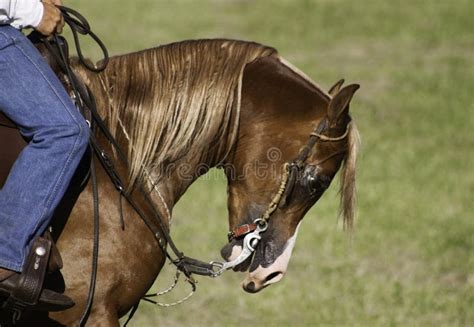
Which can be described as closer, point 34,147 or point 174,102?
point 34,147

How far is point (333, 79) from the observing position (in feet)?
46.3

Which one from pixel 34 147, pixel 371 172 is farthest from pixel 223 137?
pixel 371 172

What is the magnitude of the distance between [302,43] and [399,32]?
178 centimetres

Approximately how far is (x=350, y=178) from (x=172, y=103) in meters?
0.87

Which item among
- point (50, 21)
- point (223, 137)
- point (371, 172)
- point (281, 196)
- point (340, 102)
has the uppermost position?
point (50, 21)

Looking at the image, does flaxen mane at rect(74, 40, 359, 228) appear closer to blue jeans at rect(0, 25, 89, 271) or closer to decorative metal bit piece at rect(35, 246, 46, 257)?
blue jeans at rect(0, 25, 89, 271)

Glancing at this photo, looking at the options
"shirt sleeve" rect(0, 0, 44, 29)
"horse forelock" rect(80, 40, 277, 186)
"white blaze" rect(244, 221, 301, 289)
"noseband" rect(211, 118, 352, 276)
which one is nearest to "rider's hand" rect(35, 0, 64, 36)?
"shirt sleeve" rect(0, 0, 44, 29)

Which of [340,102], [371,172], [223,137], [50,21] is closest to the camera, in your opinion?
[50,21]

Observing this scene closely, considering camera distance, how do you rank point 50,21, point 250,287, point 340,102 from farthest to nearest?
point 250,287, point 340,102, point 50,21

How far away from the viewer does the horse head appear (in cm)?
416

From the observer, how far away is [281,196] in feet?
13.7

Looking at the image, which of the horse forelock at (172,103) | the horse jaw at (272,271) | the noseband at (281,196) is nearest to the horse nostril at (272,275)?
the horse jaw at (272,271)

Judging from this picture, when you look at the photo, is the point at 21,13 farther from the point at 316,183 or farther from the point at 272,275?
the point at 272,275

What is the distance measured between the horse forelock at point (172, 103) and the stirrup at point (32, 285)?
1.75 feet
